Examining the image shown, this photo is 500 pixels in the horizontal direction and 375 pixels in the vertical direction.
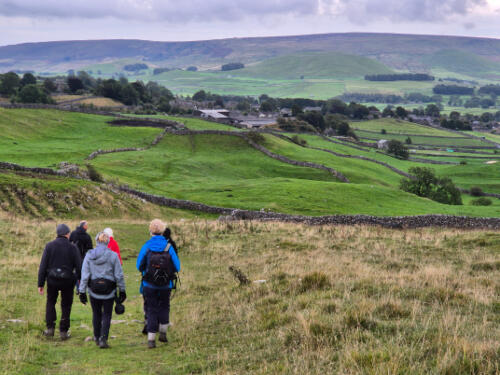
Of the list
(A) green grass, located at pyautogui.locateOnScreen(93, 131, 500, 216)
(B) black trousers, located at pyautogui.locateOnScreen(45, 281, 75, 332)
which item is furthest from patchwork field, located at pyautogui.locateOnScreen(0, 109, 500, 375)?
(A) green grass, located at pyautogui.locateOnScreen(93, 131, 500, 216)

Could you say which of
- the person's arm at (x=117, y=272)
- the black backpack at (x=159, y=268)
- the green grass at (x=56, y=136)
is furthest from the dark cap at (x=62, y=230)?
the green grass at (x=56, y=136)

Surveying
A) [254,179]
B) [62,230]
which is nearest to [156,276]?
[62,230]

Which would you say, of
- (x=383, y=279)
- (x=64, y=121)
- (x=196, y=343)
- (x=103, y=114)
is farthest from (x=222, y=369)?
(x=103, y=114)

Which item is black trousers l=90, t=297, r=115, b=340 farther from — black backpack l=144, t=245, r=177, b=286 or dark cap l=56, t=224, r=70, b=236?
dark cap l=56, t=224, r=70, b=236

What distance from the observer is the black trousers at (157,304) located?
1227cm

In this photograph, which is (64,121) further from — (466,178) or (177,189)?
(466,178)

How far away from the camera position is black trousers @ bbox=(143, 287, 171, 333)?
12267 millimetres

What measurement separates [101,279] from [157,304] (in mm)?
1496

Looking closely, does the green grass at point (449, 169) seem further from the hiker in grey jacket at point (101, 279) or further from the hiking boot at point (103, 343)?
the hiking boot at point (103, 343)

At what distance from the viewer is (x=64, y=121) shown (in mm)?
102312

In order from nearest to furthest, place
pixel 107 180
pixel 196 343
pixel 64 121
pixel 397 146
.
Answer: pixel 196 343 < pixel 107 180 < pixel 64 121 < pixel 397 146

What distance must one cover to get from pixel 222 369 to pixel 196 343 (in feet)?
8.18

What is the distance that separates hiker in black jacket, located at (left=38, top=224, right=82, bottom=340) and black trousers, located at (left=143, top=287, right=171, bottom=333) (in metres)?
2.19

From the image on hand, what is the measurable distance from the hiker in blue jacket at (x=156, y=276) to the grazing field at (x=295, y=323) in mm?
616
